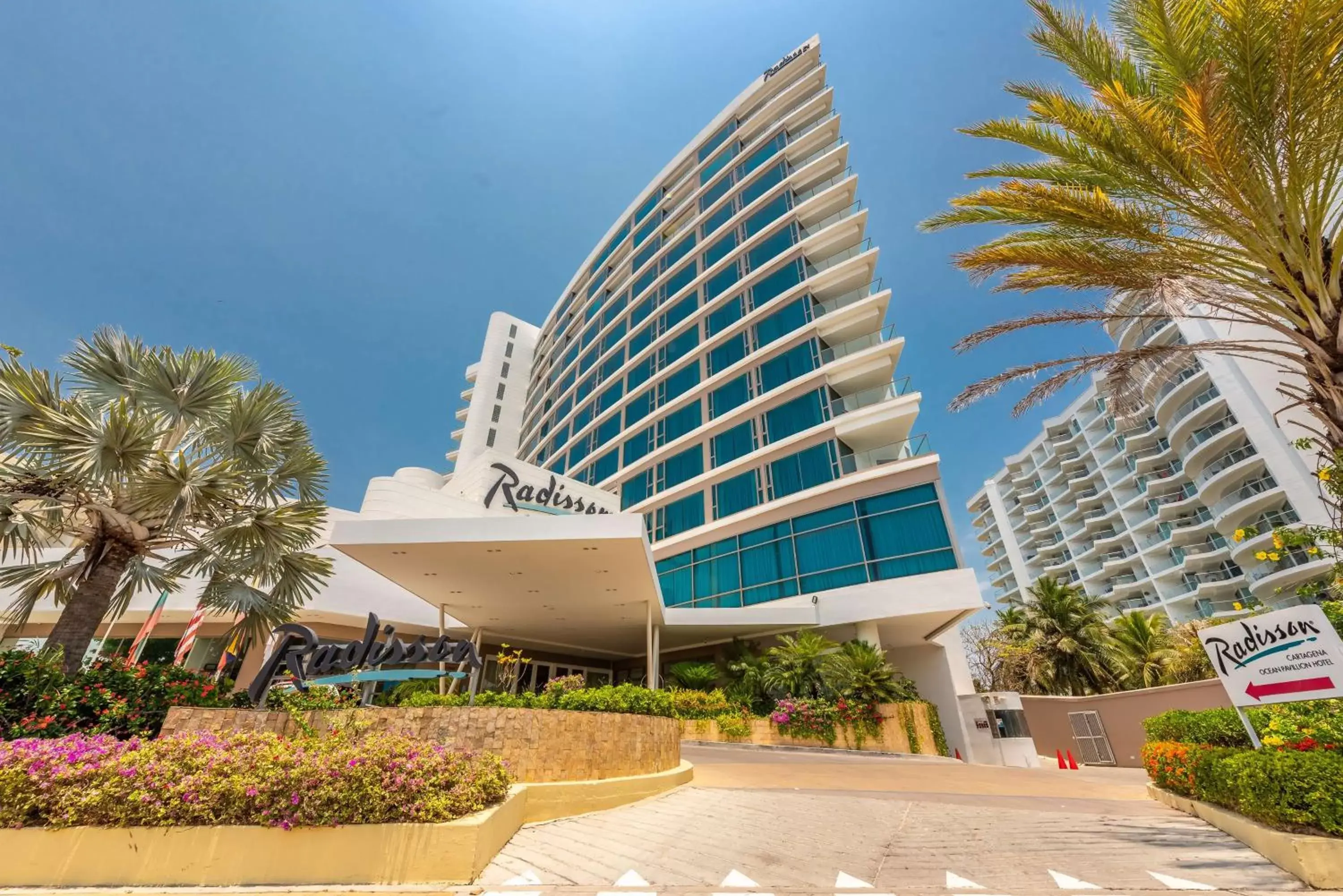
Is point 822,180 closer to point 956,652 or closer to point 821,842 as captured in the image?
point 956,652

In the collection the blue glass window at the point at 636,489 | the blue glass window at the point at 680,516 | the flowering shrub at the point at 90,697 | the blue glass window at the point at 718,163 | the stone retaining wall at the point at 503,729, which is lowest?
the stone retaining wall at the point at 503,729

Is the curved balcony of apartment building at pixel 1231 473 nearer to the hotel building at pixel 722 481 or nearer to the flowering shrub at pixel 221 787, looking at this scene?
the hotel building at pixel 722 481

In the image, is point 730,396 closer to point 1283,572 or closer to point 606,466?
point 606,466

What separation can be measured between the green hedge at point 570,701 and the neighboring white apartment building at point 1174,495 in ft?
84.1

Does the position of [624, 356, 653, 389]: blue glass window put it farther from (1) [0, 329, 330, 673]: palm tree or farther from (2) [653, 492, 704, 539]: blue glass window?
(1) [0, 329, 330, 673]: palm tree

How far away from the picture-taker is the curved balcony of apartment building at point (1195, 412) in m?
42.9

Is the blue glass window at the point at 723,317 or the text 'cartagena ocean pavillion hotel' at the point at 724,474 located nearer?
the text 'cartagena ocean pavillion hotel' at the point at 724,474

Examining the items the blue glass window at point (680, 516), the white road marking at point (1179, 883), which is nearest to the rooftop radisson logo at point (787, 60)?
the blue glass window at point (680, 516)

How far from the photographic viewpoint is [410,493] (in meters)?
24.4

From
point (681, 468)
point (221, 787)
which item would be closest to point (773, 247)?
point (681, 468)

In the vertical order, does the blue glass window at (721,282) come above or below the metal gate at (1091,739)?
above

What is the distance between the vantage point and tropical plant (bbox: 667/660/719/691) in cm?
2036

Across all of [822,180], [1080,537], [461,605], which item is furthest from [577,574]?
[1080,537]

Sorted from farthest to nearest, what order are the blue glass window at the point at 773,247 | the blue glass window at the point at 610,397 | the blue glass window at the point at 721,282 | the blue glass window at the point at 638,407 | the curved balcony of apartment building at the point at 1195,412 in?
the curved balcony of apartment building at the point at 1195,412 < the blue glass window at the point at 610,397 < the blue glass window at the point at 638,407 < the blue glass window at the point at 721,282 < the blue glass window at the point at 773,247
